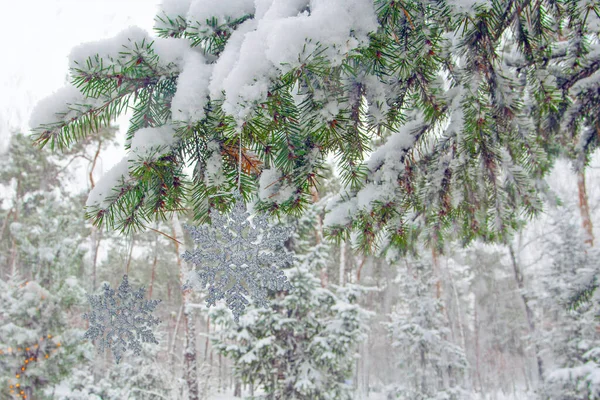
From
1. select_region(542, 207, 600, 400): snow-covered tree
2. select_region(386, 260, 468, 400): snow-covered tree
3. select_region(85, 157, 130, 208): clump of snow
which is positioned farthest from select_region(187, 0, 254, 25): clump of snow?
select_region(386, 260, 468, 400): snow-covered tree

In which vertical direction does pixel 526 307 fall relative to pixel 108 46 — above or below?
above

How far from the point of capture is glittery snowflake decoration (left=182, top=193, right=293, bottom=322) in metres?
0.78

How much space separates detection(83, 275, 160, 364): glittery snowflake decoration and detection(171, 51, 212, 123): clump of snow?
0.51 metres

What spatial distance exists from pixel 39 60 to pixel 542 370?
937 inches

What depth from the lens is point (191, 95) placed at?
85 cm

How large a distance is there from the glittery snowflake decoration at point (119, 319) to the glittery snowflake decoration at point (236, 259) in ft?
1.07

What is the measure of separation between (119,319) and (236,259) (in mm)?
474

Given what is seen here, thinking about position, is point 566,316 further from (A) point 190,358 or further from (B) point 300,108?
(B) point 300,108

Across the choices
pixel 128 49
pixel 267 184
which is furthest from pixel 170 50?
pixel 267 184

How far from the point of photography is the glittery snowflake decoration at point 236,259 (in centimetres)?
78

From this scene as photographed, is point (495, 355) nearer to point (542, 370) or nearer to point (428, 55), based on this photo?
point (542, 370)

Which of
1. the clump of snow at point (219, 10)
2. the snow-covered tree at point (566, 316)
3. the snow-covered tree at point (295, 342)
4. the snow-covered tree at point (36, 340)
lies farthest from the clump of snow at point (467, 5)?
the snow-covered tree at point (566, 316)

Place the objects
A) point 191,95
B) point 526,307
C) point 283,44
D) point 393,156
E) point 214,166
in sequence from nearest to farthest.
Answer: point 283,44
point 191,95
point 214,166
point 393,156
point 526,307

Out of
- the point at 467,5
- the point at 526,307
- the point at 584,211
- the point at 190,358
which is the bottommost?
the point at 190,358
